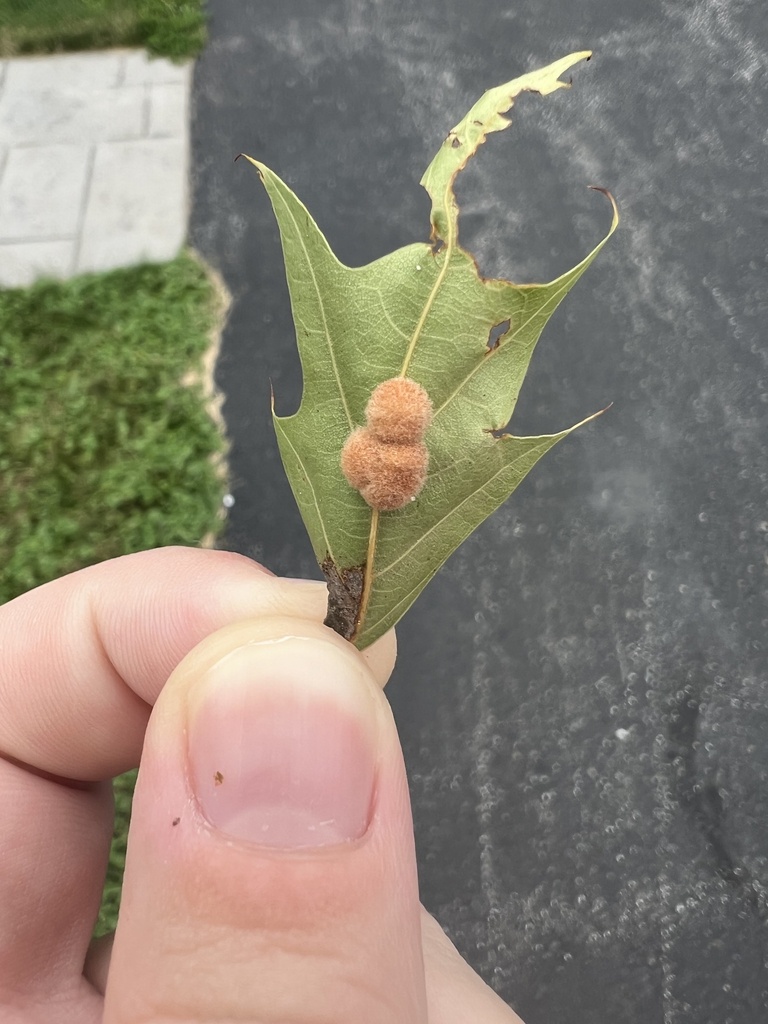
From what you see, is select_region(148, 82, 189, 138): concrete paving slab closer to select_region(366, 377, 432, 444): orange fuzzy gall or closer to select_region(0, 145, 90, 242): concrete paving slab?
select_region(0, 145, 90, 242): concrete paving slab

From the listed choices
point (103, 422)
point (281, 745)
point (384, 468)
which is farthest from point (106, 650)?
point (103, 422)

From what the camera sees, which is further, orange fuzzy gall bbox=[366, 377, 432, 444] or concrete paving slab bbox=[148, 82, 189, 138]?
concrete paving slab bbox=[148, 82, 189, 138]

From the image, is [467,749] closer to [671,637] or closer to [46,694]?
[671,637]

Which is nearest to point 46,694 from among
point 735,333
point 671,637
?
point 671,637

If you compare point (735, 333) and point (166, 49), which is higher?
point (166, 49)

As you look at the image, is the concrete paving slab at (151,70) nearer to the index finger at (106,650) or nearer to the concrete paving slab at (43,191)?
the concrete paving slab at (43,191)

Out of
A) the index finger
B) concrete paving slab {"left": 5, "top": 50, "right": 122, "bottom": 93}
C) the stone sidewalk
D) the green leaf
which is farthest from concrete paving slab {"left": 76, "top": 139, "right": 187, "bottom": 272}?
the green leaf

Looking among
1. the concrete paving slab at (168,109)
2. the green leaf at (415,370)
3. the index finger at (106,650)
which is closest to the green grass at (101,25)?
the concrete paving slab at (168,109)
